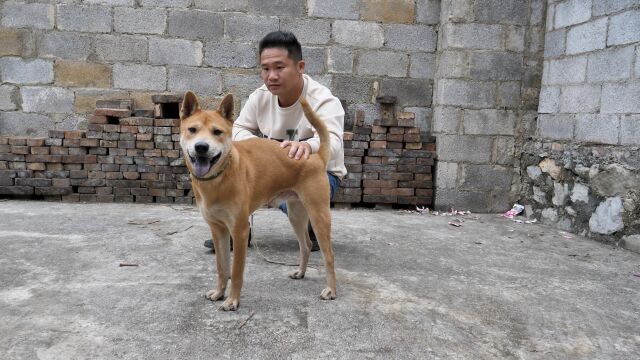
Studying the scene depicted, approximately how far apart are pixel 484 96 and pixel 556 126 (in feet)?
2.89

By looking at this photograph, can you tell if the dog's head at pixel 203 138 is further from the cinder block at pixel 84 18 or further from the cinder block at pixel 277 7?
the cinder block at pixel 84 18

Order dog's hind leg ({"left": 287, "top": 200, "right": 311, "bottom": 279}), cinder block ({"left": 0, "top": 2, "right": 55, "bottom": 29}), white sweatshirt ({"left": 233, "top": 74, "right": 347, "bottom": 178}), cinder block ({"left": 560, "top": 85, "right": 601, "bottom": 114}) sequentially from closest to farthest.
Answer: dog's hind leg ({"left": 287, "top": 200, "right": 311, "bottom": 279}) → white sweatshirt ({"left": 233, "top": 74, "right": 347, "bottom": 178}) → cinder block ({"left": 560, "top": 85, "right": 601, "bottom": 114}) → cinder block ({"left": 0, "top": 2, "right": 55, "bottom": 29})

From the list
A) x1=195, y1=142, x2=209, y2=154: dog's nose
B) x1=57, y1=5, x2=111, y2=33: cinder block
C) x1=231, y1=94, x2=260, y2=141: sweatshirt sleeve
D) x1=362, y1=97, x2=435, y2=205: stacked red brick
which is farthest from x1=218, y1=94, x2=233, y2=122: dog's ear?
x1=57, y1=5, x2=111, y2=33: cinder block

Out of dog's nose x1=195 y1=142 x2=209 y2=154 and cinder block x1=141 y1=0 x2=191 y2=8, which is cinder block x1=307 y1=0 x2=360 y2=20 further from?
dog's nose x1=195 y1=142 x2=209 y2=154

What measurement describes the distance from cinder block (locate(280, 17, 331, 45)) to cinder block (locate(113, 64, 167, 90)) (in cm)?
166

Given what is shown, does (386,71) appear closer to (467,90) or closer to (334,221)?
(467,90)

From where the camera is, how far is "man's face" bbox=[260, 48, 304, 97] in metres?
2.85

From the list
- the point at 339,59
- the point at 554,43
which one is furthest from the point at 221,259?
the point at 554,43

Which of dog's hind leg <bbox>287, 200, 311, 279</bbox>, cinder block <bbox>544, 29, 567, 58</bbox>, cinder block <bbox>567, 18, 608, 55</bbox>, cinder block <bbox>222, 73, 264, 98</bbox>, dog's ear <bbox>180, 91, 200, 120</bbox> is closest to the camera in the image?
dog's ear <bbox>180, 91, 200, 120</bbox>

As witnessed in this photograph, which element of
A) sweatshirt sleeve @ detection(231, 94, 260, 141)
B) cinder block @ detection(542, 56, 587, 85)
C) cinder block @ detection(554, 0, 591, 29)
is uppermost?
cinder block @ detection(554, 0, 591, 29)

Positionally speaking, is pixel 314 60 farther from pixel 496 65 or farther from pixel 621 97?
pixel 621 97

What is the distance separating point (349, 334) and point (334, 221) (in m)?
2.54

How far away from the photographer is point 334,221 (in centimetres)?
476

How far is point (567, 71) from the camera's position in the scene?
4863 millimetres
